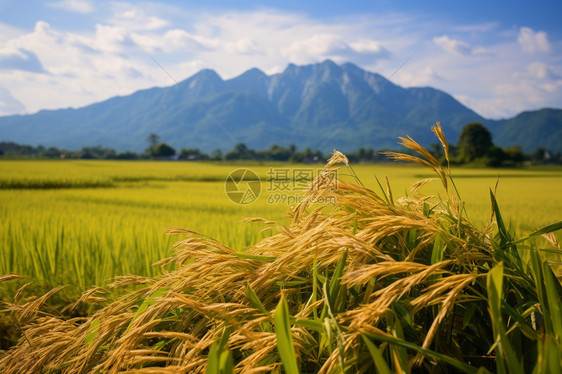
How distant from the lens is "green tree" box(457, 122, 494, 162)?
57938 millimetres

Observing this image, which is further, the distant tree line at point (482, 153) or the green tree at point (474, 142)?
the green tree at point (474, 142)

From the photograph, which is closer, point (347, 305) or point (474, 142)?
point (347, 305)

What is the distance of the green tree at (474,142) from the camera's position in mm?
57938

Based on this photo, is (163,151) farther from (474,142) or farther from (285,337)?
(285,337)

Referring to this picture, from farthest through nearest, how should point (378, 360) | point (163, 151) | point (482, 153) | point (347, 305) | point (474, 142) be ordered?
point (163, 151) < point (474, 142) < point (482, 153) < point (347, 305) < point (378, 360)

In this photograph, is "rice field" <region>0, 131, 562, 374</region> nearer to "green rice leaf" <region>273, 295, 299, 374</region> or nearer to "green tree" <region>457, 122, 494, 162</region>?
"green rice leaf" <region>273, 295, 299, 374</region>

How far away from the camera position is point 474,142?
60656mm

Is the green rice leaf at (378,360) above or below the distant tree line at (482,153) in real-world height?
below

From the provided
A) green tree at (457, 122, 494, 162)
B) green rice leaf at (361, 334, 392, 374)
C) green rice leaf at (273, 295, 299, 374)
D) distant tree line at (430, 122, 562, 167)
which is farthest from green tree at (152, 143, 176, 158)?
green rice leaf at (361, 334, 392, 374)

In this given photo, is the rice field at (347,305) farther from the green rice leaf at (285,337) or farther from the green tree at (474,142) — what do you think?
the green tree at (474,142)

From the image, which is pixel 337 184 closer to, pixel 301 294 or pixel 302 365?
pixel 301 294

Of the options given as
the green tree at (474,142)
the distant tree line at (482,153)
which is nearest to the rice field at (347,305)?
the distant tree line at (482,153)

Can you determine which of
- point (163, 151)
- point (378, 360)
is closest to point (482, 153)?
point (378, 360)

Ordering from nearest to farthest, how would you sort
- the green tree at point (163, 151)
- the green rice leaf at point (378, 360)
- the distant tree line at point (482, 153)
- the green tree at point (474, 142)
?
the green rice leaf at point (378, 360) → the distant tree line at point (482, 153) → the green tree at point (474, 142) → the green tree at point (163, 151)
